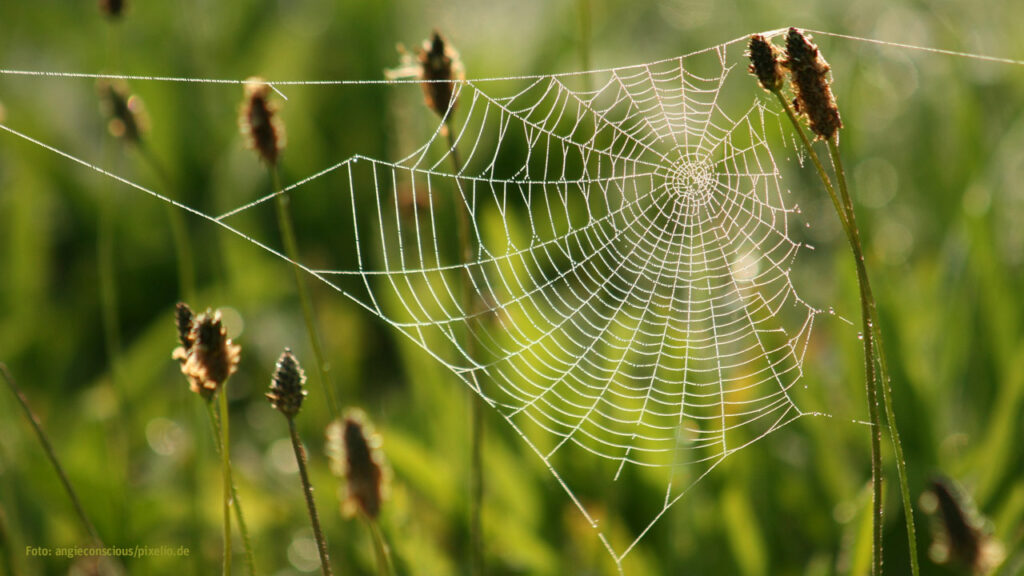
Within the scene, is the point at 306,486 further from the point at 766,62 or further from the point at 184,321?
the point at 766,62

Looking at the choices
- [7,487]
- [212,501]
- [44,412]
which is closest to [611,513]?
[212,501]

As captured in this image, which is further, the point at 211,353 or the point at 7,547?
the point at 7,547

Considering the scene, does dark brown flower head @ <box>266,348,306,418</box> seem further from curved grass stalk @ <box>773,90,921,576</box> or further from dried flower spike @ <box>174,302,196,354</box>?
curved grass stalk @ <box>773,90,921,576</box>

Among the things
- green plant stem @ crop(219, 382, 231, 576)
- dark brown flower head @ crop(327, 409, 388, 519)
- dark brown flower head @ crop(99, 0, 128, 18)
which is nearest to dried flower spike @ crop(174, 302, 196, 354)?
green plant stem @ crop(219, 382, 231, 576)

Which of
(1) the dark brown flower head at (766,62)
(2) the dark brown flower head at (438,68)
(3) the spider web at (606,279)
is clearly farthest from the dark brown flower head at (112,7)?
(1) the dark brown flower head at (766,62)

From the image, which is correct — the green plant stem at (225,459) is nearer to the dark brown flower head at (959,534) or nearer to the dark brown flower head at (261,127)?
the dark brown flower head at (261,127)

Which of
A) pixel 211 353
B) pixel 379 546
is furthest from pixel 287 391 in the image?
pixel 379 546

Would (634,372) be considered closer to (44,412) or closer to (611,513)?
(611,513)
